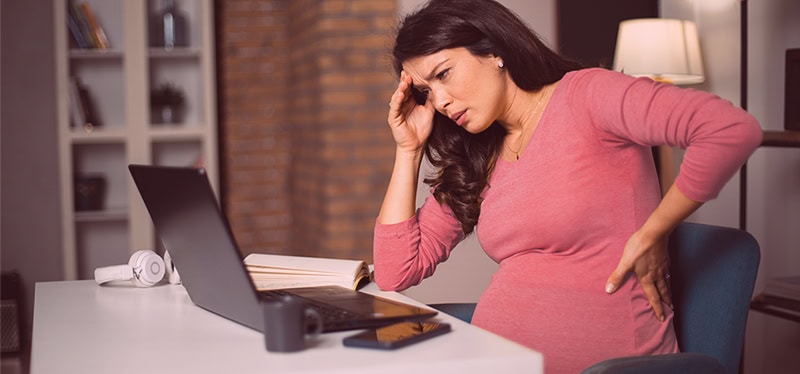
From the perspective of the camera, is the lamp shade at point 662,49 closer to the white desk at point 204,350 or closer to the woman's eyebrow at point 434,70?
the woman's eyebrow at point 434,70

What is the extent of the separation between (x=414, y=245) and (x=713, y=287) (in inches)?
24.4

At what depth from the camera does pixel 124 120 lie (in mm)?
4719

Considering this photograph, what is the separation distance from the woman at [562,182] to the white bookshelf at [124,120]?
9.52 ft

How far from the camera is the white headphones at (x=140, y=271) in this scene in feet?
6.06

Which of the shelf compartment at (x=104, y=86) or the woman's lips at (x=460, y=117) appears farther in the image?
the shelf compartment at (x=104, y=86)

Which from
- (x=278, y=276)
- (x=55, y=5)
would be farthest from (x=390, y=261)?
(x=55, y=5)

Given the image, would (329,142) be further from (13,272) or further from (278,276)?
(278,276)

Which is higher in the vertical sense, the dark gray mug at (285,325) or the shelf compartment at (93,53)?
the shelf compartment at (93,53)

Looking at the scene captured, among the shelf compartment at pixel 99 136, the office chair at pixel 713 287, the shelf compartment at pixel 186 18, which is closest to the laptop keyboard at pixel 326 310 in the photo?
the office chair at pixel 713 287

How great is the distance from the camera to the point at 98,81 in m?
4.67

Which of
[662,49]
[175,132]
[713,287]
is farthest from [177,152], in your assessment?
[713,287]

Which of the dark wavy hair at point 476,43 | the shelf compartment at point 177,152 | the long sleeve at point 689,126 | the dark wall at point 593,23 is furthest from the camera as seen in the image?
the shelf compartment at point 177,152

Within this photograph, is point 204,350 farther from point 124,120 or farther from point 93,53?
point 124,120

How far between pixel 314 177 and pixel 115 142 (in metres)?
A: 1.06
